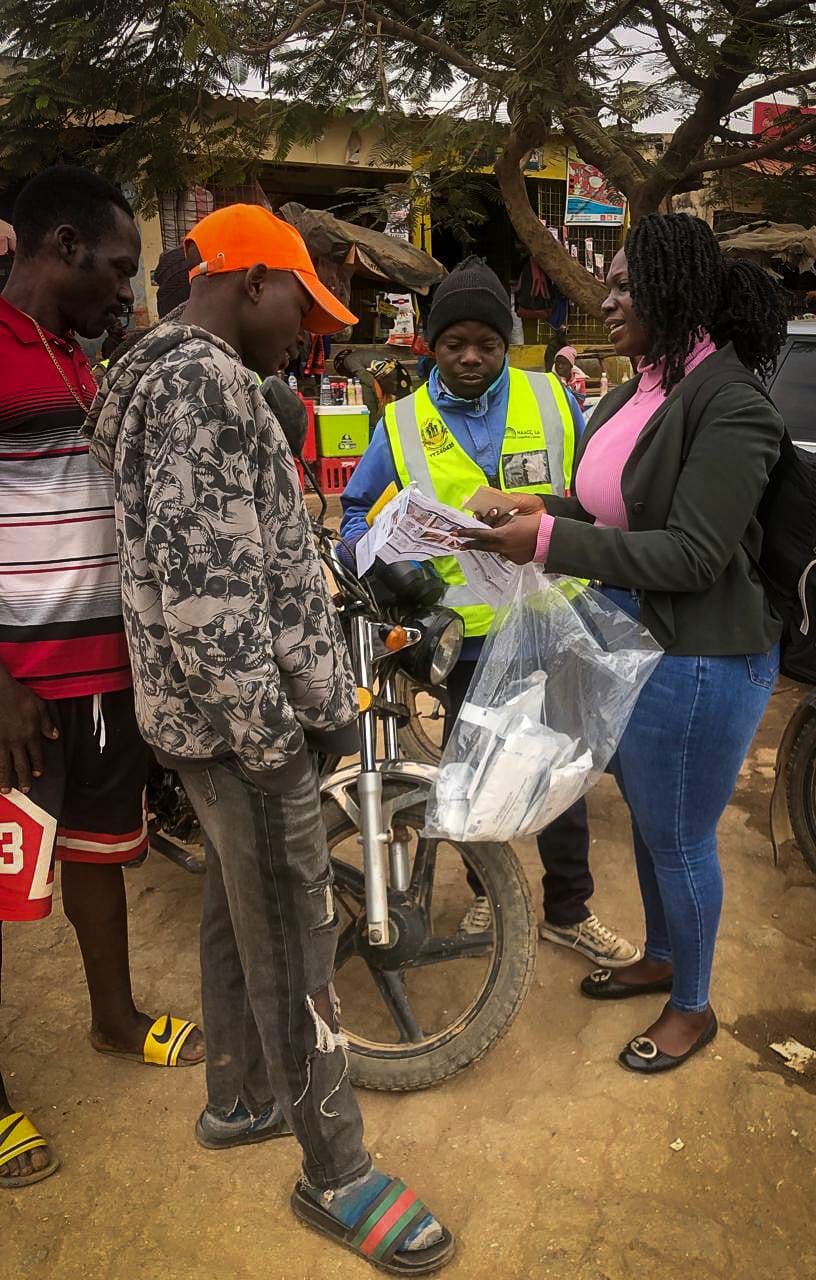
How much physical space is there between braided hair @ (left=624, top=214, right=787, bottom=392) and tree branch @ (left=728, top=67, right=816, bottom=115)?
4052mm

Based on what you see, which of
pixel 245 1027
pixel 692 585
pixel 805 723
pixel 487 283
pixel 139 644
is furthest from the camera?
pixel 805 723

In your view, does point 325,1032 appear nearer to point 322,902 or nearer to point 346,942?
point 322,902

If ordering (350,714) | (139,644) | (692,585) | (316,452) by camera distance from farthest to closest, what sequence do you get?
(316,452)
(692,585)
(350,714)
(139,644)

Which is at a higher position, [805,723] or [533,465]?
[533,465]

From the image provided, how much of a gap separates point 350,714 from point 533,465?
3.84 feet

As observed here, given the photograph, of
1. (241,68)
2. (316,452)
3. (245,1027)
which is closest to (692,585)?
(245,1027)

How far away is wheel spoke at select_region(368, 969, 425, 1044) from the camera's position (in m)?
2.42

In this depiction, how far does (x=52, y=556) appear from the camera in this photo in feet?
6.76

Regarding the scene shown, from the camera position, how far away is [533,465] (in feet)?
8.71

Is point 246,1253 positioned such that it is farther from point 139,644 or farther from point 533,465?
point 533,465

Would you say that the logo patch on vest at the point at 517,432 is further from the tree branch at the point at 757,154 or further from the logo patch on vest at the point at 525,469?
the tree branch at the point at 757,154

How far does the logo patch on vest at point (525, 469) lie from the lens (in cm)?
264

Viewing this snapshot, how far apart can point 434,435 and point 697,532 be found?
98 centimetres

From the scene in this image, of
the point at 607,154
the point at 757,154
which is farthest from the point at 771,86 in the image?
the point at 607,154
